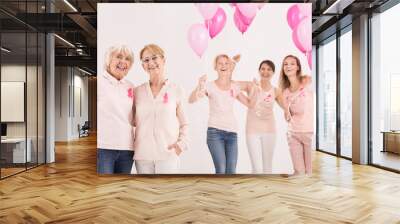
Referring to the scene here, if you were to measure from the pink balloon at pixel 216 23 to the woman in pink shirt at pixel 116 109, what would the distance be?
143 cm

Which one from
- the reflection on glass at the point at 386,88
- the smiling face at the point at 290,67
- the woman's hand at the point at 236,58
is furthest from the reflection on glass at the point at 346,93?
the woman's hand at the point at 236,58

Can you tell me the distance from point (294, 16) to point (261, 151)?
2.41m

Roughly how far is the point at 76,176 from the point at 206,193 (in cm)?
273

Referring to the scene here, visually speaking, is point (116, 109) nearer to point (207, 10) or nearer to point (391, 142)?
point (207, 10)

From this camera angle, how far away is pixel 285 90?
6.42m

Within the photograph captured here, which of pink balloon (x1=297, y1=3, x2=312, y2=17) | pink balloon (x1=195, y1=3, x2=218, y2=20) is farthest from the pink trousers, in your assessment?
pink balloon (x1=195, y1=3, x2=218, y2=20)

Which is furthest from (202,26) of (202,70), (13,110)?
(13,110)

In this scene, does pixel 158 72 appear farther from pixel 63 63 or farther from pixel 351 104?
pixel 63 63

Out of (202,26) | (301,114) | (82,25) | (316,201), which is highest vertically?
(82,25)

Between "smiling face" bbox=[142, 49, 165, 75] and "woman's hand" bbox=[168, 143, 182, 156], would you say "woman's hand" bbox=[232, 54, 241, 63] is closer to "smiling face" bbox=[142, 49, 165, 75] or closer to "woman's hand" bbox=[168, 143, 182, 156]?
"smiling face" bbox=[142, 49, 165, 75]

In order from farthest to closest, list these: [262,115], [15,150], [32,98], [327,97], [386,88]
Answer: [327,97]
[386,88]
[32,98]
[15,150]
[262,115]

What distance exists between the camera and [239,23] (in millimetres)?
6461

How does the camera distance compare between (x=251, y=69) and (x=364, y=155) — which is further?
(x=364, y=155)

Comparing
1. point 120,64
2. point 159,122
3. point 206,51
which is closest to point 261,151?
point 159,122
